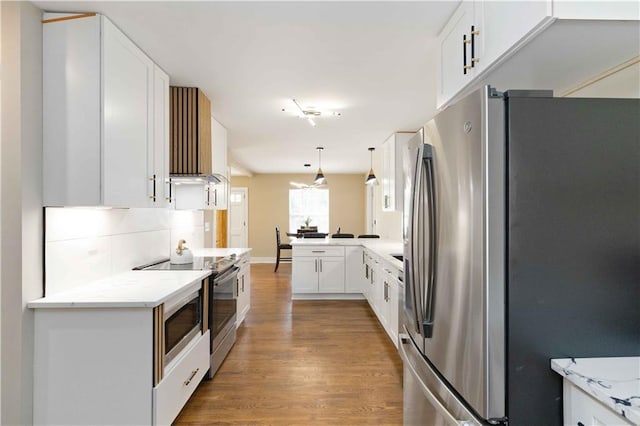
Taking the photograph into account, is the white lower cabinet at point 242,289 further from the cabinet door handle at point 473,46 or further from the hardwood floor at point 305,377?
the cabinet door handle at point 473,46

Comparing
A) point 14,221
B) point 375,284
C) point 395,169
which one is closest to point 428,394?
point 14,221

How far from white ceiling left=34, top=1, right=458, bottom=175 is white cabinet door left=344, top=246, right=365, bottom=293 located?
6.67 ft

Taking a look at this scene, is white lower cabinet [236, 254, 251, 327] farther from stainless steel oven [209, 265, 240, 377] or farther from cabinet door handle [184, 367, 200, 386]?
cabinet door handle [184, 367, 200, 386]

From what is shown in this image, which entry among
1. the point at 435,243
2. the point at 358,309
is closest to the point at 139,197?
the point at 435,243

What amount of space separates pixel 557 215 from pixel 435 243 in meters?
0.46

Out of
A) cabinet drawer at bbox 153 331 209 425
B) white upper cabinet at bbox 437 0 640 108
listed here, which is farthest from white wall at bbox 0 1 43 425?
white upper cabinet at bbox 437 0 640 108

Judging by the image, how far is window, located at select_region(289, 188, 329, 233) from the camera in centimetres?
928

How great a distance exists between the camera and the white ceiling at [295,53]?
1.72 meters

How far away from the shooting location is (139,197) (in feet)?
7.09

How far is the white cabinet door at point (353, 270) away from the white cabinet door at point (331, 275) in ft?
0.26

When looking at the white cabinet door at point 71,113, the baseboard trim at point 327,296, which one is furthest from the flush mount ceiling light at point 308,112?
the baseboard trim at point 327,296

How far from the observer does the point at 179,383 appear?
199 cm

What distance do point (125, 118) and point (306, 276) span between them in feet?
11.8

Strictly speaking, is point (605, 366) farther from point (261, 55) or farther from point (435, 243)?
point (261, 55)
